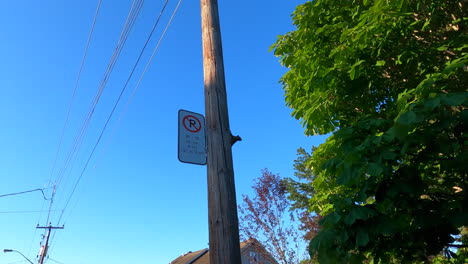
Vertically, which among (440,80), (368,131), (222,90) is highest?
(222,90)

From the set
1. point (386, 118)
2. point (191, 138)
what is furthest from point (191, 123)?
point (386, 118)

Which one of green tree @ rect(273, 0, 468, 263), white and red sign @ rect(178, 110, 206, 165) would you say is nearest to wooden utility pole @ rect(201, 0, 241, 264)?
white and red sign @ rect(178, 110, 206, 165)

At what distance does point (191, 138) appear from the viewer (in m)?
3.73

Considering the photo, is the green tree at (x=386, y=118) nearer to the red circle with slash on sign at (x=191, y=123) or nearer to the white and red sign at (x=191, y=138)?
the white and red sign at (x=191, y=138)

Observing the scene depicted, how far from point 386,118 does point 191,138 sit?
2339 mm

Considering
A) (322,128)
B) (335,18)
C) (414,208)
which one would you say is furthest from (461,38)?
(414,208)

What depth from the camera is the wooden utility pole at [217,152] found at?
2.99 metres

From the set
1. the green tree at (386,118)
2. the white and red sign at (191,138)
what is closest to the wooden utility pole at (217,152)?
the white and red sign at (191,138)

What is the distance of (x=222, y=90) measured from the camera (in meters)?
3.81

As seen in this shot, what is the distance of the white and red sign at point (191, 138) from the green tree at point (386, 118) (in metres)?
1.33

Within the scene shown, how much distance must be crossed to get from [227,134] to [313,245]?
1.49 m

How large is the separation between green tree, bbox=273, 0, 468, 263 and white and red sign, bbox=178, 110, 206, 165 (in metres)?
1.33

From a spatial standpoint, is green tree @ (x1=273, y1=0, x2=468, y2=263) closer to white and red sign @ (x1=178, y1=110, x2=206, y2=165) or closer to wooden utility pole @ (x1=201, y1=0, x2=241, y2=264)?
wooden utility pole @ (x1=201, y1=0, x2=241, y2=264)

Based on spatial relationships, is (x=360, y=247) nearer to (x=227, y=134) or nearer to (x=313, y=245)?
(x=313, y=245)
